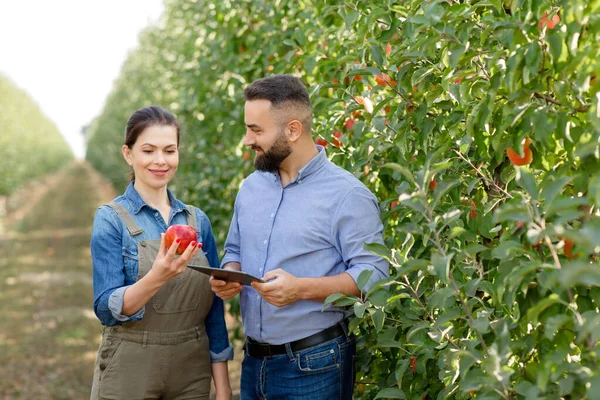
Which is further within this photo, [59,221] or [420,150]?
[59,221]

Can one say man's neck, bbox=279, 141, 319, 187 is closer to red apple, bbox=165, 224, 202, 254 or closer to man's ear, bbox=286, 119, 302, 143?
man's ear, bbox=286, 119, 302, 143

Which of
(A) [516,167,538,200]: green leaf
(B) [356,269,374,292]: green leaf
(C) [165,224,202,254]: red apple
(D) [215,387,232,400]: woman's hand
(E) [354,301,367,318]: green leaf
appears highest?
(A) [516,167,538,200]: green leaf

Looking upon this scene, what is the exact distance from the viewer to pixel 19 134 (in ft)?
80.7

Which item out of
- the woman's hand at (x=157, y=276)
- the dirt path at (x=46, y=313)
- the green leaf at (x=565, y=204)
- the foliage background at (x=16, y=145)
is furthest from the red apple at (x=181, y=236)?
the foliage background at (x=16, y=145)

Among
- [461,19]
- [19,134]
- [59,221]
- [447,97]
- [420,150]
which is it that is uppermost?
[461,19]

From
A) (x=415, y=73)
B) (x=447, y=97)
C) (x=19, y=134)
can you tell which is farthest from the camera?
(x=19, y=134)

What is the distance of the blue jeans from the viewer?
219 centimetres

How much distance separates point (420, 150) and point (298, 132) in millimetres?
388

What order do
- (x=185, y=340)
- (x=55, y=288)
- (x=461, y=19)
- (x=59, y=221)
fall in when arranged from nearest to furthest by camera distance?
1. (x=461, y=19)
2. (x=185, y=340)
3. (x=55, y=288)
4. (x=59, y=221)

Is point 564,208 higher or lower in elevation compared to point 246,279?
higher

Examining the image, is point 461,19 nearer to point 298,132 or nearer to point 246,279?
point 298,132

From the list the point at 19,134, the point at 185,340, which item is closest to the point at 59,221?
the point at 19,134

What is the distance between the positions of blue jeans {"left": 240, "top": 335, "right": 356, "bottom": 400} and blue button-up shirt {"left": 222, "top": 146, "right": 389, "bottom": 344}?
0.06 metres

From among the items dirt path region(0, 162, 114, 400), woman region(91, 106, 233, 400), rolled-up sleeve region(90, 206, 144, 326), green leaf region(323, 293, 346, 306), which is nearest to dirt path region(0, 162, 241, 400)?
dirt path region(0, 162, 114, 400)
